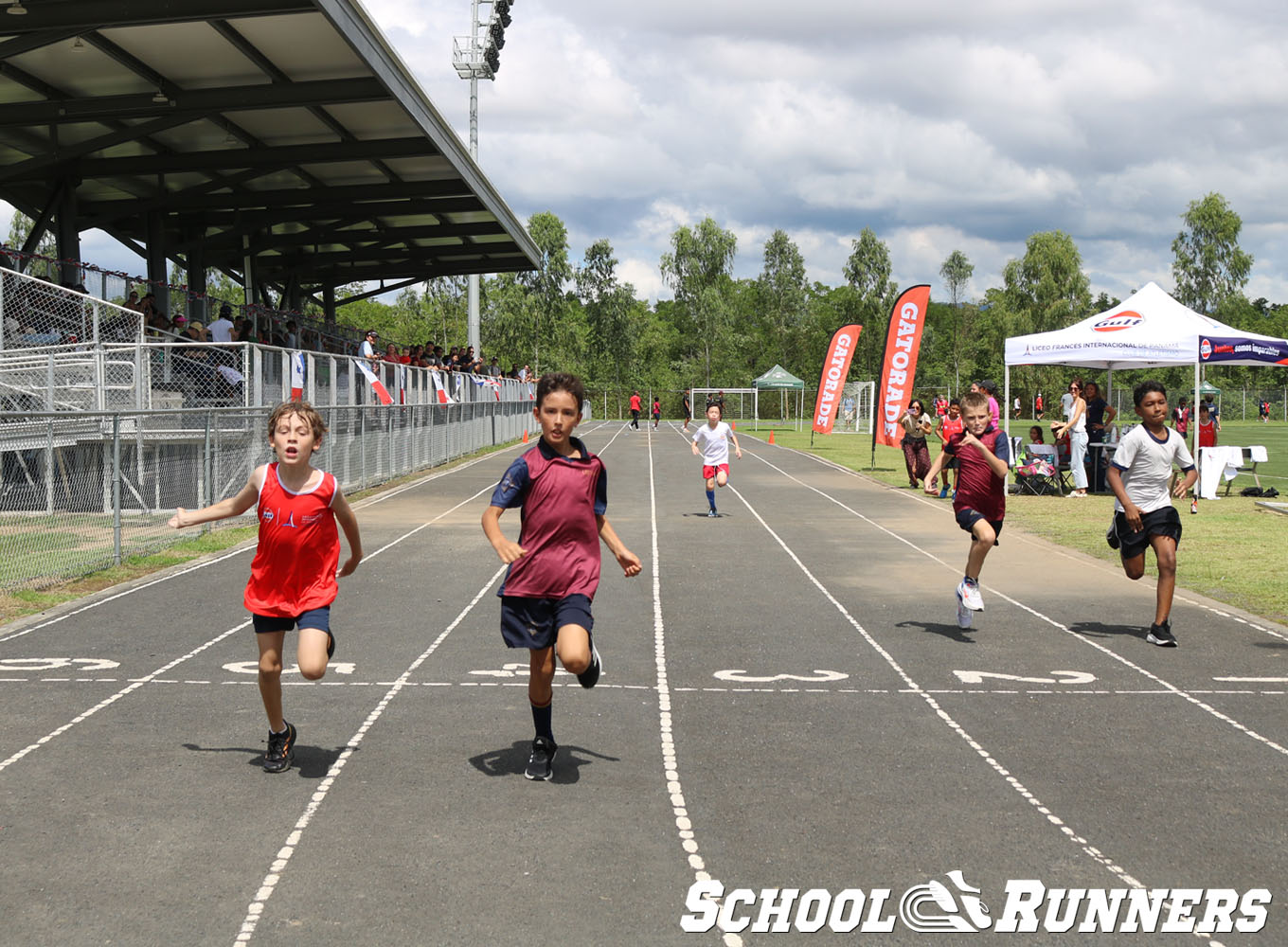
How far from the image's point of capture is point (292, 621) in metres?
5.49

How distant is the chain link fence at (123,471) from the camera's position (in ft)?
37.1

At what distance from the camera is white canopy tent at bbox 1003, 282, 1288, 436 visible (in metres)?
19.7

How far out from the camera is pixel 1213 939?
Answer: 3.78 meters

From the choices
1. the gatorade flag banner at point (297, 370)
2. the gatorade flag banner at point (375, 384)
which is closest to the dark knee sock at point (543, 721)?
the gatorade flag banner at point (297, 370)

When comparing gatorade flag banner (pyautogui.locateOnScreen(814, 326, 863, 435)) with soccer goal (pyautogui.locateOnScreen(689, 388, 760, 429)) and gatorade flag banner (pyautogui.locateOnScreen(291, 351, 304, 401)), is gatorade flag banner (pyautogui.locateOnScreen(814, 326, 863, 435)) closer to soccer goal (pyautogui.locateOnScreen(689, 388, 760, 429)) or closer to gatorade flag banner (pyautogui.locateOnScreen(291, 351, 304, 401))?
gatorade flag banner (pyautogui.locateOnScreen(291, 351, 304, 401))

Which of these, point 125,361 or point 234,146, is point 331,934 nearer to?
point 125,361

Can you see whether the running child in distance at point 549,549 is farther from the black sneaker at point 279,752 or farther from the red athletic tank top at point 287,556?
the black sneaker at point 279,752

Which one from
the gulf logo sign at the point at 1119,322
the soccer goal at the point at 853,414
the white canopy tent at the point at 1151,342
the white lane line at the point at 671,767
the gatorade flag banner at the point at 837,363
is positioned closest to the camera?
the white lane line at the point at 671,767

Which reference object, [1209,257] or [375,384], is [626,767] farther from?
[1209,257]

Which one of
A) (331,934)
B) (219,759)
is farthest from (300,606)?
(331,934)

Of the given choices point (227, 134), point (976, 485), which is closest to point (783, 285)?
point (227, 134)

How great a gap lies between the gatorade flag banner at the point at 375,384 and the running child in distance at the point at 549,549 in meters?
17.1

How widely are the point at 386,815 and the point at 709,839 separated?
1331 millimetres

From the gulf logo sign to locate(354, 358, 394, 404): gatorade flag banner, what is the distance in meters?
13.1
